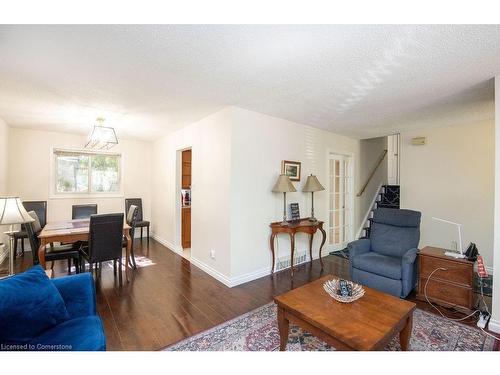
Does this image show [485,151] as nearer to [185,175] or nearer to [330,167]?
[330,167]

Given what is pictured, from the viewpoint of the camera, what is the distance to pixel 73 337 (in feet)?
4.20

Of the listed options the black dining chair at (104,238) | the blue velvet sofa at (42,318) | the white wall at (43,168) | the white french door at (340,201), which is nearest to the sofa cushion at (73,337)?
the blue velvet sofa at (42,318)

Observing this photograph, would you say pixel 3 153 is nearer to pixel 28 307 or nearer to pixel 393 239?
pixel 28 307

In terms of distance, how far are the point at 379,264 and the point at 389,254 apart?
0.42 metres

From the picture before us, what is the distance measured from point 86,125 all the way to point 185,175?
6.16ft

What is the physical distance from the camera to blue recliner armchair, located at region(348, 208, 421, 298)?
2.61 m

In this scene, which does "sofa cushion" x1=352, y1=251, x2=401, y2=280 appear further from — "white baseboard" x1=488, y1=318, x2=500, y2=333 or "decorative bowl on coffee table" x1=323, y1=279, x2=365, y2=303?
"decorative bowl on coffee table" x1=323, y1=279, x2=365, y2=303

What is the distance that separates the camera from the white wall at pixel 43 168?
172 inches

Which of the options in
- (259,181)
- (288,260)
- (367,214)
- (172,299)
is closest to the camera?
(172,299)

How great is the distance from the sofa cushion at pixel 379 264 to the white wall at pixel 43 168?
496 centimetres

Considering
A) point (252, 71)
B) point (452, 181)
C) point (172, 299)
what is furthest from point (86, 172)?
point (452, 181)

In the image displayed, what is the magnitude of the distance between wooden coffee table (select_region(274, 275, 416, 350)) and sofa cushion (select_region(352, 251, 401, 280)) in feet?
3.01

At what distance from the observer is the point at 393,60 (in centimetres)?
190
